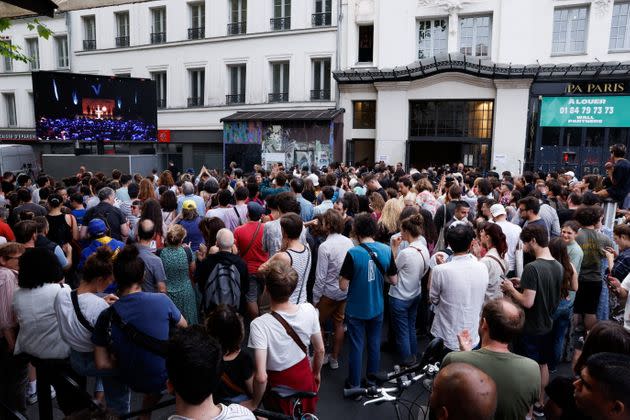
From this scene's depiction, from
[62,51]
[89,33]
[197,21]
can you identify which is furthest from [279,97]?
[62,51]

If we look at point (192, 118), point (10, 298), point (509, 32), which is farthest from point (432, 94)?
point (10, 298)

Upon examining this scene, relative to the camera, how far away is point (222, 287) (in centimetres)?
433

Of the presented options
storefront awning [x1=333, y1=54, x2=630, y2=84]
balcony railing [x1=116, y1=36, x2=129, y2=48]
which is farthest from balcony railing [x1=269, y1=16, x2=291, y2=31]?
balcony railing [x1=116, y1=36, x2=129, y2=48]

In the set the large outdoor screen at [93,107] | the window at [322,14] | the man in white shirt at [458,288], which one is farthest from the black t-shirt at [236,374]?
the window at [322,14]

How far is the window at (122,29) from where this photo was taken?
24.7 meters

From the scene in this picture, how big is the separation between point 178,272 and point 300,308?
2.17 metres

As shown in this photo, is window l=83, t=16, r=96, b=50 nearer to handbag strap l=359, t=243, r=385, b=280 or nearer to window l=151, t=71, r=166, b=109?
window l=151, t=71, r=166, b=109

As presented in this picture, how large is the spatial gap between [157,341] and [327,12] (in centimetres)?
1983

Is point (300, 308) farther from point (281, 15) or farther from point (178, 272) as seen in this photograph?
point (281, 15)

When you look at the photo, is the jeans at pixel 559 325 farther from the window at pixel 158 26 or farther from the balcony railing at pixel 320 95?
the window at pixel 158 26

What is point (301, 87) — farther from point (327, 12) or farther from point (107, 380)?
point (107, 380)

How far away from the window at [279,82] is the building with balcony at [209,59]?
5 centimetres

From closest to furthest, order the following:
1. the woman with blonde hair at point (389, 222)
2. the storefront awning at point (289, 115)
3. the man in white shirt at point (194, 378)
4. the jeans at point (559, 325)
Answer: the man in white shirt at point (194, 378)
the jeans at point (559, 325)
the woman with blonde hair at point (389, 222)
the storefront awning at point (289, 115)

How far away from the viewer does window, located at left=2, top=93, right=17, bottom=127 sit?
2850cm
